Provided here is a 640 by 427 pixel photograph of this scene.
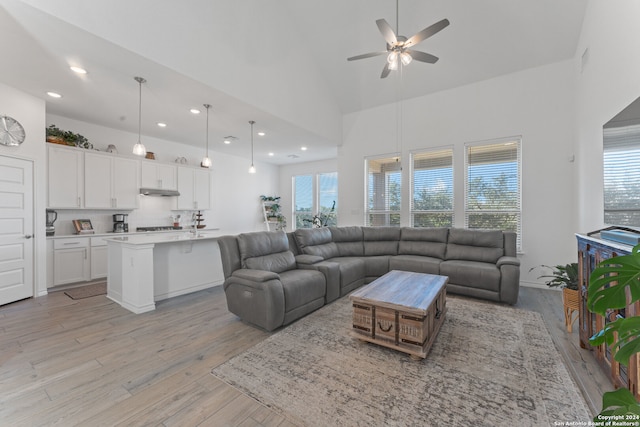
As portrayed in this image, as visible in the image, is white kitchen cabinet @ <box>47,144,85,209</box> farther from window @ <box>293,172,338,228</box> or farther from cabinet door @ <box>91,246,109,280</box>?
window @ <box>293,172,338,228</box>

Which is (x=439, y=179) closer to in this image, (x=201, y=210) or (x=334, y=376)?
(x=334, y=376)

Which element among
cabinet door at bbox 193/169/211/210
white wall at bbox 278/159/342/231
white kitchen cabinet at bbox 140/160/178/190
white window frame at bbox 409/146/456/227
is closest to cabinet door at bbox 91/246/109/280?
white kitchen cabinet at bbox 140/160/178/190

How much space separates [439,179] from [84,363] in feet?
19.2

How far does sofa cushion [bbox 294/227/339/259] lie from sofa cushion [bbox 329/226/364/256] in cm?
16

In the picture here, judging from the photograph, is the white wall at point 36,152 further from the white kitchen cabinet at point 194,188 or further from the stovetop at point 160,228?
Answer: the white kitchen cabinet at point 194,188

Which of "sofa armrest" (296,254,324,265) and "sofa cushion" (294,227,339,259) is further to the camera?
"sofa cushion" (294,227,339,259)

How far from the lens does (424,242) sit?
Answer: 4.88m

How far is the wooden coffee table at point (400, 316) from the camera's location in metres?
2.29

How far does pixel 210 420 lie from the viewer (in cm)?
166

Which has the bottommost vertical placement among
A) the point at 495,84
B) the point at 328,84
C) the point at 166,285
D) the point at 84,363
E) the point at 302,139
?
the point at 84,363

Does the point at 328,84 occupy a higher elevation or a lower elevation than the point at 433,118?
higher

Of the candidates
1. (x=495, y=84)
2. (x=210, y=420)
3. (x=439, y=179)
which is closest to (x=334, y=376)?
(x=210, y=420)

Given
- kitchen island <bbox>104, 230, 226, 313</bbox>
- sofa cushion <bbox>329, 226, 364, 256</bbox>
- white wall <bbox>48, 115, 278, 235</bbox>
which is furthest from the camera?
white wall <bbox>48, 115, 278, 235</bbox>

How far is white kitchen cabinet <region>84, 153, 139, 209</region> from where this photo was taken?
16.0 ft
